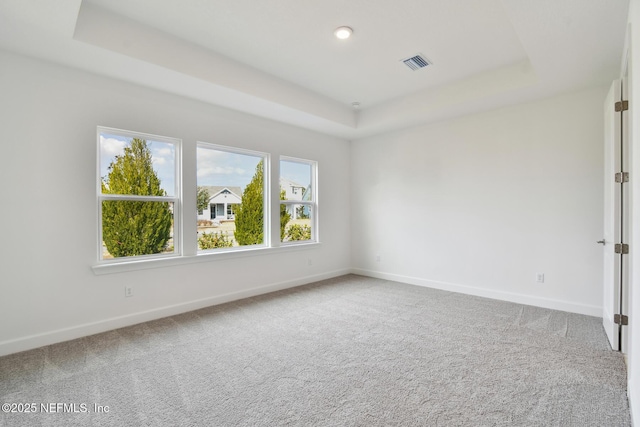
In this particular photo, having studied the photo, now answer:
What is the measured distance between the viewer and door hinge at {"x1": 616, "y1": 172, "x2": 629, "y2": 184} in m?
2.57

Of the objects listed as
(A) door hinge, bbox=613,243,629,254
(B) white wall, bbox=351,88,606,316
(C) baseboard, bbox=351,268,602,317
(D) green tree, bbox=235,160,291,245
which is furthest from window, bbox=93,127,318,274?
(A) door hinge, bbox=613,243,629,254

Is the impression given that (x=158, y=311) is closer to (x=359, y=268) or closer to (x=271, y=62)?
(x=271, y=62)

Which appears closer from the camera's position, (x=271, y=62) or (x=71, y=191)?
(x=71, y=191)

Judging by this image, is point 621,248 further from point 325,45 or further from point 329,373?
point 325,45

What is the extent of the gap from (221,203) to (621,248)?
4193 mm

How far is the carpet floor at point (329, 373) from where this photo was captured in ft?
6.17

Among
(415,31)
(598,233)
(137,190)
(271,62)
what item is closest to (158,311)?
(137,190)

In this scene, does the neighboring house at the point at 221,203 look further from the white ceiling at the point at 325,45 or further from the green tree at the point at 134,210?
the white ceiling at the point at 325,45

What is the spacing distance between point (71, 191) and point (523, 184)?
16.8 ft

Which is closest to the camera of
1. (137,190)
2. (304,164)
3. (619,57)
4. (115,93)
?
(619,57)

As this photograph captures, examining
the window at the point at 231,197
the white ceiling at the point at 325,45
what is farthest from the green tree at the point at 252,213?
the white ceiling at the point at 325,45

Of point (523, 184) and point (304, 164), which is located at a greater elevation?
point (304, 164)

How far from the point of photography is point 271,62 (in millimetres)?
3514

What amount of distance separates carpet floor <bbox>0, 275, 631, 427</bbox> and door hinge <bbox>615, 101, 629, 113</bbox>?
205 cm
